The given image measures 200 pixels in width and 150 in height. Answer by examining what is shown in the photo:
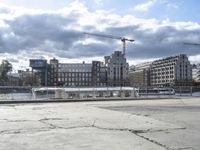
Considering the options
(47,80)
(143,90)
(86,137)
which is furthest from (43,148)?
(47,80)

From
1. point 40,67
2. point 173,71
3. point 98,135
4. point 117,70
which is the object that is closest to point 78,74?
Result: point 40,67

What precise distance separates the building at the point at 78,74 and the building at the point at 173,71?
25.2m

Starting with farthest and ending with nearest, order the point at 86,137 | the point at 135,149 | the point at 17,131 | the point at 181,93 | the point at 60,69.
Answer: the point at 60,69, the point at 181,93, the point at 17,131, the point at 86,137, the point at 135,149

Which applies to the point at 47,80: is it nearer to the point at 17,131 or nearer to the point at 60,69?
the point at 60,69

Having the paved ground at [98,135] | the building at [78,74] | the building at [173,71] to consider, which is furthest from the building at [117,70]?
the paved ground at [98,135]

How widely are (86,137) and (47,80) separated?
176235 mm

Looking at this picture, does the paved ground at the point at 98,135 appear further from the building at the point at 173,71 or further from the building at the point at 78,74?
the building at the point at 78,74

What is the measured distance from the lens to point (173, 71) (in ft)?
Answer: 523

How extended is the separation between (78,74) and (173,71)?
4336cm

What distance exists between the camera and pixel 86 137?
9336 millimetres

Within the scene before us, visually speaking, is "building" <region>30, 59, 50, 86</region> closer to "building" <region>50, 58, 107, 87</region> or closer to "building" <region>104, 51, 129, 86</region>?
"building" <region>50, 58, 107, 87</region>

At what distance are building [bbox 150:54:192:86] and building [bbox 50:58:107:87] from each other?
25.2 metres

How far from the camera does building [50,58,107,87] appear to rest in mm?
174250

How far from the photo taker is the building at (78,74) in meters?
174
